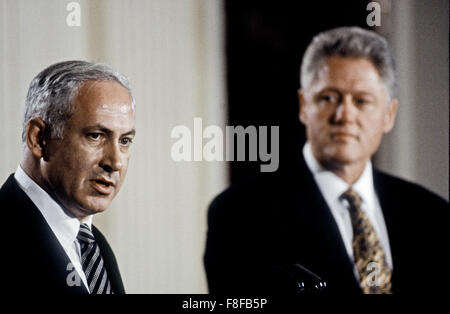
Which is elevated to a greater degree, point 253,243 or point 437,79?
point 437,79

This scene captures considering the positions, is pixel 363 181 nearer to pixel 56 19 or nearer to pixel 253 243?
pixel 253 243

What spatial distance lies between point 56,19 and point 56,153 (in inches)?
16.5

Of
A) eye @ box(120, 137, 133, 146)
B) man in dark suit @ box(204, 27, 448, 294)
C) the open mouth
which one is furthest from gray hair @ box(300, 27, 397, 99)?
the open mouth

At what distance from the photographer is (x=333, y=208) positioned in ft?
5.84

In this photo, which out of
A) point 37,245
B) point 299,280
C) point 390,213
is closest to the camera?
point 37,245

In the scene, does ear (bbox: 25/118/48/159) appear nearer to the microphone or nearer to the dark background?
the dark background

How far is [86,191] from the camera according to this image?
1626 millimetres

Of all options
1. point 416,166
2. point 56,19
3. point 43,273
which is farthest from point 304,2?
point 43,273

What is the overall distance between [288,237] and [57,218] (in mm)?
707

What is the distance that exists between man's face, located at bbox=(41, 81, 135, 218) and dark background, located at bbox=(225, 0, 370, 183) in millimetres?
355

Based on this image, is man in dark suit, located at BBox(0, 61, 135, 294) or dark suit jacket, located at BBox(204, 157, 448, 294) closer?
man in dark suit, located at BBox(0, 61, 135, 294)

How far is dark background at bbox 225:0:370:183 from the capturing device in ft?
5.74

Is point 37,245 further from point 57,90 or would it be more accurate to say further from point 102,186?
point 57,90

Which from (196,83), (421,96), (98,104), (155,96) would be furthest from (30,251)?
(421,96)
